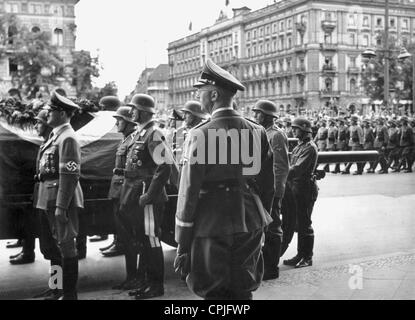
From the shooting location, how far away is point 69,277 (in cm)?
525

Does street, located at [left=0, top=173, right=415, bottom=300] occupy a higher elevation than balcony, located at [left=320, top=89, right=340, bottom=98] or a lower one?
lower

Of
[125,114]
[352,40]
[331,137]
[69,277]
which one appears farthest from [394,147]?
[352,40]

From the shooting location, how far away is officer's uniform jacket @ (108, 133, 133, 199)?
5.84 m

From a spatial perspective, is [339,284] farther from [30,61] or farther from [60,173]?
[30,61]

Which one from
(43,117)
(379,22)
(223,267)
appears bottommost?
(223,267)

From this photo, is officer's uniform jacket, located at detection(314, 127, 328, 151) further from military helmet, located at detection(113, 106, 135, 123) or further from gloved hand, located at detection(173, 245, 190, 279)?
gloved hand, located at detection(173, 245, 190, 279)

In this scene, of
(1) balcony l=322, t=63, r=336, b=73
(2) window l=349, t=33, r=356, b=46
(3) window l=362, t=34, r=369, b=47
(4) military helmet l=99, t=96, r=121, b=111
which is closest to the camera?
(4) military helmet l=99, t=96, r=121, b=111

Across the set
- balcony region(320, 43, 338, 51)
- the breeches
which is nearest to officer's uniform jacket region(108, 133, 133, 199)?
the breeches

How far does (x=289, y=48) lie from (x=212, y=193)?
20868mm

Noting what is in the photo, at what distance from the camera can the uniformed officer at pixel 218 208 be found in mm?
3828

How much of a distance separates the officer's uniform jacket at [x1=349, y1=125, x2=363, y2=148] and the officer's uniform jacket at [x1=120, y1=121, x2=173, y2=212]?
54.0ft

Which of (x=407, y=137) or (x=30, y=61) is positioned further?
(x=30, y=61)
